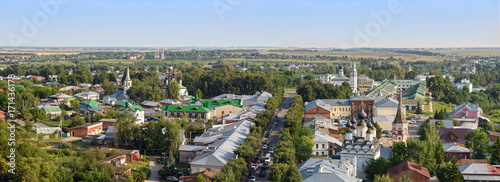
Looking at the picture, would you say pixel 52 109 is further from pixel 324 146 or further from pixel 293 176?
pixel 293 176

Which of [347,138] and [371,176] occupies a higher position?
[347,138]

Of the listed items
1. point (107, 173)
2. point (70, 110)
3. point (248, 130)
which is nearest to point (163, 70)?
point (70, 110)

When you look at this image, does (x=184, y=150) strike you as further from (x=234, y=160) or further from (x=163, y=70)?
(x=163, y=70)

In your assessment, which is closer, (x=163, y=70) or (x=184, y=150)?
(x=184, y=150)

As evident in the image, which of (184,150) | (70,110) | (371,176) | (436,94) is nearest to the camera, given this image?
(371,176)

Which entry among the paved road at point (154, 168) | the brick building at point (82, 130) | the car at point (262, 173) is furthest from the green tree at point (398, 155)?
the brick building at point (82, 130)

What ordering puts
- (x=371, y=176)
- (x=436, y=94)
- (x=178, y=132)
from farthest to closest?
1. (x=436, y=94)
2. (x=178, y=132)
3. (x=371, y=176)

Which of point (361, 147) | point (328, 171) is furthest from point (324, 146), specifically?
point (328, 171)
